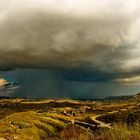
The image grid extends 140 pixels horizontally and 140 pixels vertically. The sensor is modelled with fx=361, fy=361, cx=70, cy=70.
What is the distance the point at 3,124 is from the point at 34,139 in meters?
5.46

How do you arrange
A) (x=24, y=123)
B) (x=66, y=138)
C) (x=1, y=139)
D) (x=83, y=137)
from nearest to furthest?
(x=83, y=137) → (x=66, y=138) → (x=1, y=139) → (x=24, y=123)

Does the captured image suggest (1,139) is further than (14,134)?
No

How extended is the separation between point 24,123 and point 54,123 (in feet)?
31.9

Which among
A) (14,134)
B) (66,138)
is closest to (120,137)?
(66,138)

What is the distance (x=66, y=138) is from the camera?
53.8 ft

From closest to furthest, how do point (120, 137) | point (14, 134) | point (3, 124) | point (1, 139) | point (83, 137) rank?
point (120, 137) → point (83, 137) → point (1, 139) → point (14, 134) → point (3, 124)

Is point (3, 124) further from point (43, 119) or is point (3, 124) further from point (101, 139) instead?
point (101, 139)

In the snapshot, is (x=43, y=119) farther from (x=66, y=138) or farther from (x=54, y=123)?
(x=66, y=138)

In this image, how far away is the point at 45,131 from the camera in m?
41.7

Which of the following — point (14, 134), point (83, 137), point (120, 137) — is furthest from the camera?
point (14, 134)

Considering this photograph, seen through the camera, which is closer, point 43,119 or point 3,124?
point 3,124

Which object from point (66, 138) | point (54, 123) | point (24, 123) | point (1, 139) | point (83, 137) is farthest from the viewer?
point (54, 123)

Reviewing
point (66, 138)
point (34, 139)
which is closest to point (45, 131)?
point (34, 139)

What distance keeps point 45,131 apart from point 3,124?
6.61 meters
